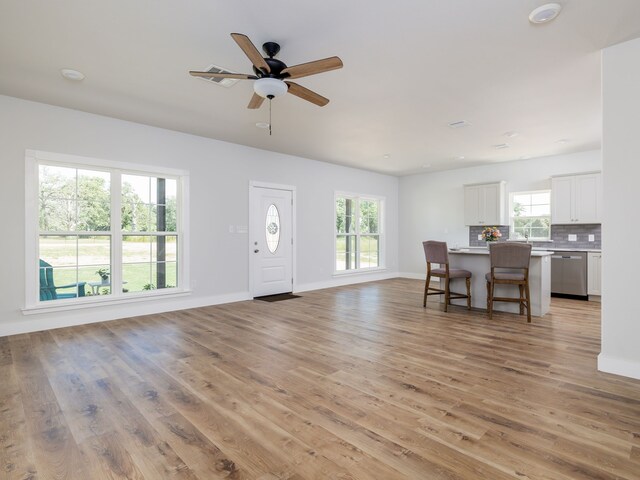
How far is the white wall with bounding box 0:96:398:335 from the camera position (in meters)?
4.03

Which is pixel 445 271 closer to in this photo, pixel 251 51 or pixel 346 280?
pixel 346 280

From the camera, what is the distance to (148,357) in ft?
10.7

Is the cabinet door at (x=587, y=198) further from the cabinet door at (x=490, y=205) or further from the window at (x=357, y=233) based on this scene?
the window at (x=357, y=233)

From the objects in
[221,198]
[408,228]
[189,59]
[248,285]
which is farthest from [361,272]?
[189,59]

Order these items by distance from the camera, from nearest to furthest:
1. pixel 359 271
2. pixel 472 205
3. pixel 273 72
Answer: pixel 273 72, pixel 472 205, pixel 359 271

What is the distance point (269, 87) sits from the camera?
280 centimetres

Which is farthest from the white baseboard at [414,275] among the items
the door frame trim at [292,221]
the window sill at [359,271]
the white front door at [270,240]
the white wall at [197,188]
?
the white front door at [270,240]

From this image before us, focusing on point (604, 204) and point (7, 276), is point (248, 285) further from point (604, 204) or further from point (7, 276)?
point (604, 204)

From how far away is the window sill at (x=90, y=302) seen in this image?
4.17 meters

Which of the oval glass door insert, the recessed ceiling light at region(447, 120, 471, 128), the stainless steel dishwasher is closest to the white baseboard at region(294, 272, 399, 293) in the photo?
the oval glass door insert

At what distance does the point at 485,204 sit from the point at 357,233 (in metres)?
2.93

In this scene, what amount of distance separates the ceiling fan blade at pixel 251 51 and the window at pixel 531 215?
6.64m

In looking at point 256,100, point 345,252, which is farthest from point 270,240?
point 256,100

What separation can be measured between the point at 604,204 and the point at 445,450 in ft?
8.17
